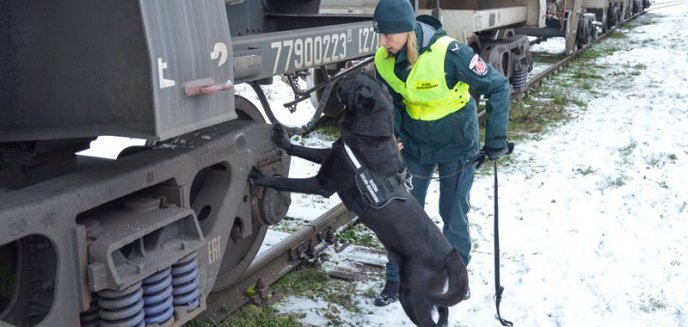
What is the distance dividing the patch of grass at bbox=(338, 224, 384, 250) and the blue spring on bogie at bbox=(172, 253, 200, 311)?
7.74 ft

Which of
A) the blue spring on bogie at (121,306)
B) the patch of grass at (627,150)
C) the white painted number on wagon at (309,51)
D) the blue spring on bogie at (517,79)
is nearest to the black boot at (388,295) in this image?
the white painted number on wagon at (309,51)

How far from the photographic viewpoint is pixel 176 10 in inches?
104

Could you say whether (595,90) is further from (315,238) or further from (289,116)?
(315,238)

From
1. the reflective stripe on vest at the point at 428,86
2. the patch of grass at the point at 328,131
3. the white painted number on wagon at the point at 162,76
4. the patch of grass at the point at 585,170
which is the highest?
the white painted number on wagon at the point at 162,76

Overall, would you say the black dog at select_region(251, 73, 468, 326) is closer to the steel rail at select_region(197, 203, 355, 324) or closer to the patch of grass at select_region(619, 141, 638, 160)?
the steel rail at select_region(197, 203, 355, 324)

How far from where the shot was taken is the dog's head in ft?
11.3

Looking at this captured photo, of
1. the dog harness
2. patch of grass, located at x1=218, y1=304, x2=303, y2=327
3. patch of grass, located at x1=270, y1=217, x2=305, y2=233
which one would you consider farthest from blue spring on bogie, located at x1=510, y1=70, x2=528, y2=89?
the dog harness

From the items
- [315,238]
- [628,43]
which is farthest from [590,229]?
[628,43]

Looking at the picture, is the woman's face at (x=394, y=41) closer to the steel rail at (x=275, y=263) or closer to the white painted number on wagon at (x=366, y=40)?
the white painted number on wagon at (x=366, y=40)

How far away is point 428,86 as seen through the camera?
12.9 ft

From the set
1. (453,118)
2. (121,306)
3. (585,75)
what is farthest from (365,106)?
(585,75)

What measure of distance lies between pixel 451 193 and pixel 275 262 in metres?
1.31

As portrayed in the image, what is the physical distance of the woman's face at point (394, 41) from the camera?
12.3 feet

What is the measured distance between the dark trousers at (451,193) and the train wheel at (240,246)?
878 millimetres
